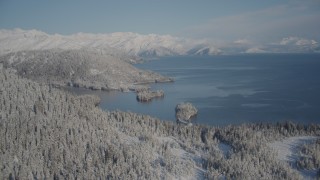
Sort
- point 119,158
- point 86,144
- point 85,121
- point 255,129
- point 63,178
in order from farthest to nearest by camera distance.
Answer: point 255,129, point 85,121, point 86,144, point 119,158, point 63,178

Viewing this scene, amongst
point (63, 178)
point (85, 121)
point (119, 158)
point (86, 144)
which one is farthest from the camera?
point (85, 121)

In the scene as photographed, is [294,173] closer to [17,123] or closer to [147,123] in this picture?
[147,123]

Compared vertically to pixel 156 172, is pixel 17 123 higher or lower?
higher

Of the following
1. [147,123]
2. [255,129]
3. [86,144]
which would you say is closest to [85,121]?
[86,144]

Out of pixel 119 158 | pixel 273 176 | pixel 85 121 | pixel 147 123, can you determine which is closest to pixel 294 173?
pixel 273 176

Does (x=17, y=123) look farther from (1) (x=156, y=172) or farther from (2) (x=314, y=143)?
(2) (x=314, y=143)

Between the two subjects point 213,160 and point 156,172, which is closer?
point 156,172

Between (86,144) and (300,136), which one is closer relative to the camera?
(86,144)

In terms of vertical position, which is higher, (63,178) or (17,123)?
(17,123)

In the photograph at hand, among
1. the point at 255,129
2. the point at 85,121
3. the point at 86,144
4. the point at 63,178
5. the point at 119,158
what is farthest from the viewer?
the point at 255,129
